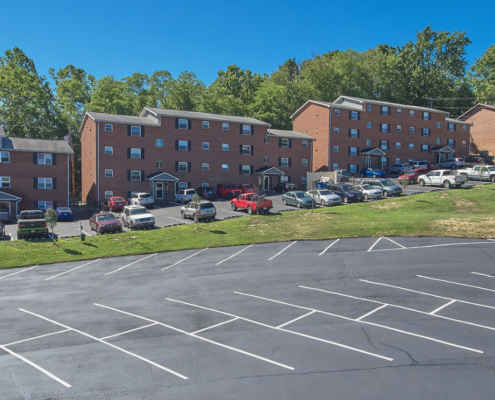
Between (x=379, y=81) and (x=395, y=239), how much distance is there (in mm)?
68136

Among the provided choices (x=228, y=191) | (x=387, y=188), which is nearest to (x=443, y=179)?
(x=387, y=188)

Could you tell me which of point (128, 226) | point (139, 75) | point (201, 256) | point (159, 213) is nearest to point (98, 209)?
point (159, 213)

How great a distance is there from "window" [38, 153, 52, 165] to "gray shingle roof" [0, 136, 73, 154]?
1.70ft

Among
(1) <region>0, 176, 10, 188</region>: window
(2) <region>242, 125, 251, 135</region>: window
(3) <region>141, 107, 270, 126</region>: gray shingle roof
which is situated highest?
(3) <region>141, 107, 270, 126</region>: gray shingle roof

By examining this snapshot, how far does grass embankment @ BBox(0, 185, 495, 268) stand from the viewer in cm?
2583

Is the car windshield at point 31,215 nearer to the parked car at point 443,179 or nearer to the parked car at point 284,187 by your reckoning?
the parked car at point 284,187

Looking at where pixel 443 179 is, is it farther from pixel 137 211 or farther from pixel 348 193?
pixel 137 211

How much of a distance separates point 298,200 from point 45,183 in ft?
90.2

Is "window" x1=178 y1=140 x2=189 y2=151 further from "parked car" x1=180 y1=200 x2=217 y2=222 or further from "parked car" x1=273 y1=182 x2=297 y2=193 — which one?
"parked car" x1=180 y1=200 x2=217 y2=222

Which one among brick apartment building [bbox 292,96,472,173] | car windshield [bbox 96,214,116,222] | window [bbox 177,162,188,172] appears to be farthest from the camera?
brick apartment building [bbox 292,96,472,173]

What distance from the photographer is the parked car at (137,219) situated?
31.7 m

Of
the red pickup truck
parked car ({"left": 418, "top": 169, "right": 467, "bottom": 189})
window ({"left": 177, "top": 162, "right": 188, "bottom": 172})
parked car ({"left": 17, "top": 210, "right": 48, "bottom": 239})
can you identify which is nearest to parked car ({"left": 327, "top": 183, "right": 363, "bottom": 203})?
the red pickup truck

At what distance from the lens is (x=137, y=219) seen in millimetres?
31766

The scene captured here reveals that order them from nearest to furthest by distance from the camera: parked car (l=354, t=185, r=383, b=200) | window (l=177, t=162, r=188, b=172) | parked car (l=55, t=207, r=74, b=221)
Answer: parked car (l=55, t=207, r=74, b=221) → parked car (l=354, t=185, r=383, b=200) → window (l=177, t=162, r=188, b=172)
